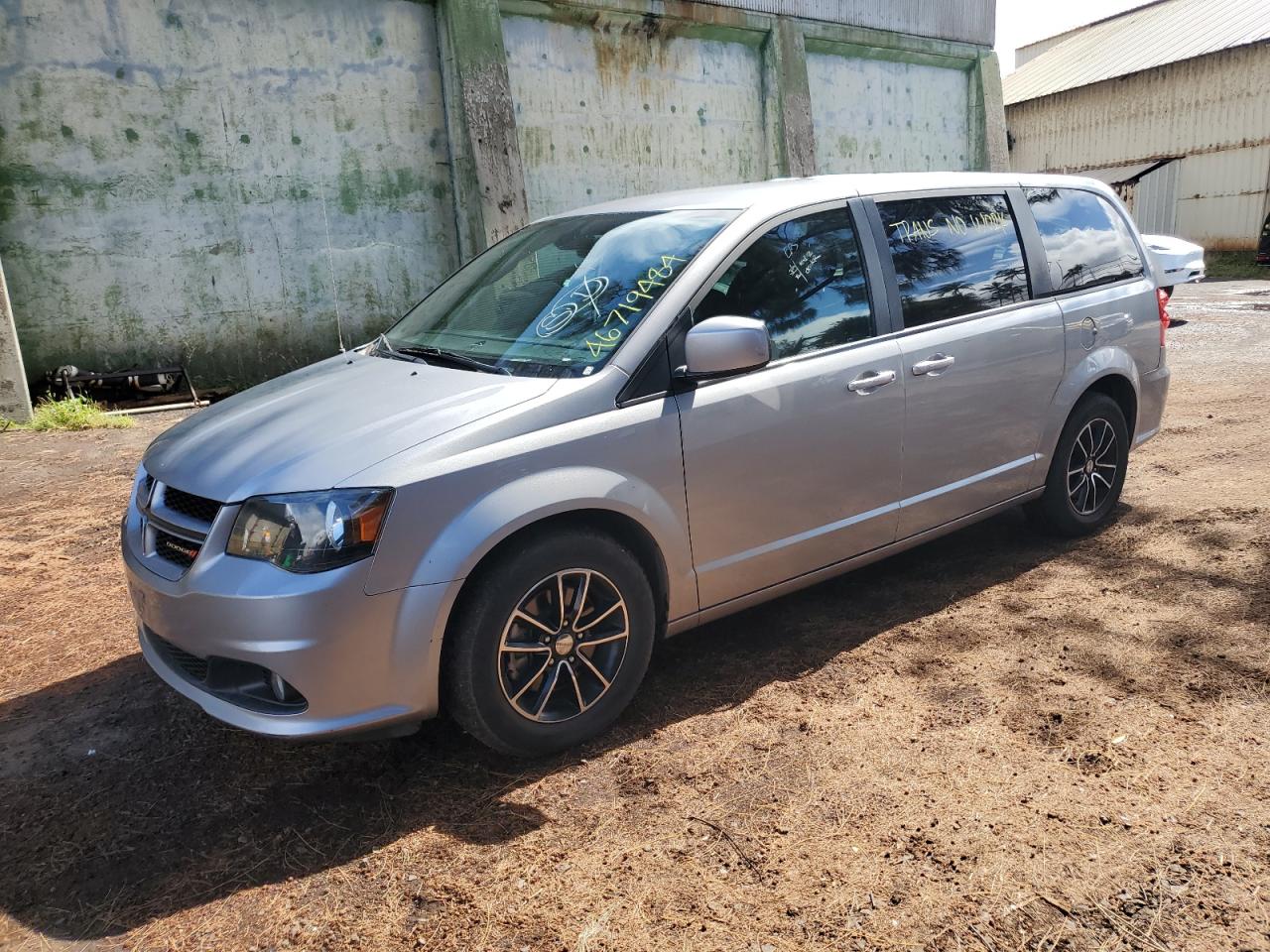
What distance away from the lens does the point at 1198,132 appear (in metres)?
25.4

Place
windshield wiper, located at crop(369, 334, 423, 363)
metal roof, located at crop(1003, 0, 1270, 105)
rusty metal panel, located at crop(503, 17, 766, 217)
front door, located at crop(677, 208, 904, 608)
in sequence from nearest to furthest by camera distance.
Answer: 1. front door, located at crop(677, 208, 904, 608)
2. windshield wiper, located at crop(369, 334, 423, 363)
3. rusty metal panel, located at crop(503, 17, 766, 217)
4. metal roof, located at crop(1003, 0, 1270, 105)

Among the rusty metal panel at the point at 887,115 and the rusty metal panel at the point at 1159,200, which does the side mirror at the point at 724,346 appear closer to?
the rusty metal panel at the point at 887,115

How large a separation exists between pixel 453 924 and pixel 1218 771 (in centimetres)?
228

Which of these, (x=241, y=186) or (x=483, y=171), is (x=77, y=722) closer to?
(x=241, y=186)

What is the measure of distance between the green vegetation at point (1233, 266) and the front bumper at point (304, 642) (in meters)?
24.0

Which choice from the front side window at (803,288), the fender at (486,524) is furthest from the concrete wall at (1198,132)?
the fender at (486,524)

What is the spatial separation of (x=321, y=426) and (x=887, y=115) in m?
15.2

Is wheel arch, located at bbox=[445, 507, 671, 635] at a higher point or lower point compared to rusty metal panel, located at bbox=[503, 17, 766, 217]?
lower

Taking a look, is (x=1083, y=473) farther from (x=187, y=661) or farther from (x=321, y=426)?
(x=187, y=661)

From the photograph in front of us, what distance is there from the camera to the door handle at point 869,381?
3713 mm

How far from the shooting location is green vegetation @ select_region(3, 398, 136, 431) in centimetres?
866

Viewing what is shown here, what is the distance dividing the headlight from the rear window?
3.47 m

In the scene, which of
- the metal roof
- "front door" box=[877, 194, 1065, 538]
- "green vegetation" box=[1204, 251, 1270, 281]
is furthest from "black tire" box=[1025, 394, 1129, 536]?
the metal roof

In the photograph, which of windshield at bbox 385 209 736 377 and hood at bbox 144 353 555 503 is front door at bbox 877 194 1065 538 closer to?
windshield at bbox 385 209 736 377
